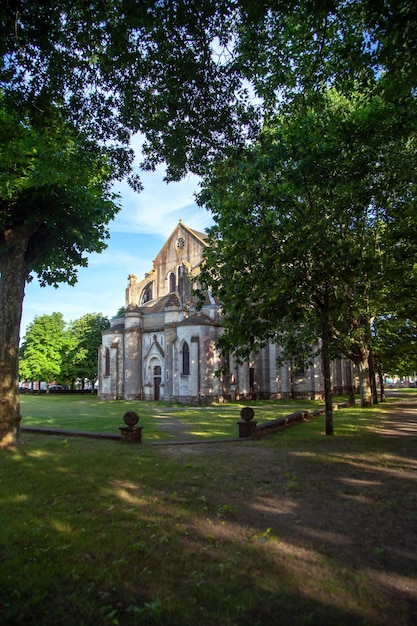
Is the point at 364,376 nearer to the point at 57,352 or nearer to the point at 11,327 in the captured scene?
the point at 11,327

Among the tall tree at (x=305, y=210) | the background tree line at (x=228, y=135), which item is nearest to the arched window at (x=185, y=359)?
the background tree line at (x=228, y=135)

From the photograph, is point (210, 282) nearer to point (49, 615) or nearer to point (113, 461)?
point (113, 461)

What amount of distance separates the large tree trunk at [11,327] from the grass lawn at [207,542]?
87.5 inches

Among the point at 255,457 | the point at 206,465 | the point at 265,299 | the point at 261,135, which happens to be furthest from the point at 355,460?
the point at 261,135

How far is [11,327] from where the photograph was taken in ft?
36.9

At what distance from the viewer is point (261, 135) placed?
7723 millimetres

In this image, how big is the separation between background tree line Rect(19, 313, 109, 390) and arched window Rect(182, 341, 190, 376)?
26.1 meters

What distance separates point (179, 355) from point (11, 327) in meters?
25.5

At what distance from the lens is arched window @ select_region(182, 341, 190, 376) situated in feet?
119

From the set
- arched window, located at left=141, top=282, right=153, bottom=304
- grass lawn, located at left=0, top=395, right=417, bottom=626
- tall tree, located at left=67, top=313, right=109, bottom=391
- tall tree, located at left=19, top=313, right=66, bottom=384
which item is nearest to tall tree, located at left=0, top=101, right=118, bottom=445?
grass lawn, located at left=0, top=395, right=417, bottom=626

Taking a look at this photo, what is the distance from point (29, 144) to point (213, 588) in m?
10.1

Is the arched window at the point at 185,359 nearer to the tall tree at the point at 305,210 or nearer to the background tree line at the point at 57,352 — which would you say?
the tall tree at the point at 305,210

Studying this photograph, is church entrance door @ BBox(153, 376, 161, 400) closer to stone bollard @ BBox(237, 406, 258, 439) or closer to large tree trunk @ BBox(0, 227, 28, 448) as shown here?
stone bollard @ BBox(237, 406, 258, 439)

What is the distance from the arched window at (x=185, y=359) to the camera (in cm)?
3619
